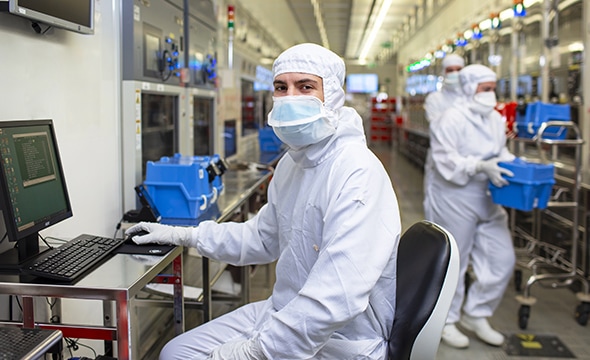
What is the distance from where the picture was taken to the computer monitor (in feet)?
4.91

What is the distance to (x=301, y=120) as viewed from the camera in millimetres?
1588

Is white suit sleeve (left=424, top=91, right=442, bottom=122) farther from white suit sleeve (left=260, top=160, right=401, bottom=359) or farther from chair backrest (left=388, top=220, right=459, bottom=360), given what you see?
white suit sleeve (left=260, top=160, right=401, bottom=359)

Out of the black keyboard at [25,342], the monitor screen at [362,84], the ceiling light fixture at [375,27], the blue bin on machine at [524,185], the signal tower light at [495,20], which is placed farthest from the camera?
the monitor screen at [362,84]

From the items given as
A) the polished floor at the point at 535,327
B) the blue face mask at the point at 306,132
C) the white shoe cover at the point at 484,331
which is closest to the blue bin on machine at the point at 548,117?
the polished floor at the point at 535,327

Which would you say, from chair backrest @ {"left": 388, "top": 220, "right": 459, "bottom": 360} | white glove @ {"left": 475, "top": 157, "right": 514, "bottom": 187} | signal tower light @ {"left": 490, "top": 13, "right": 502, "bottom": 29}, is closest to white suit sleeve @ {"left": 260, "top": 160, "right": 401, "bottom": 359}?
chair backrest @ {"left": 388, "top": 220, "right": 459, "bottom": 360}

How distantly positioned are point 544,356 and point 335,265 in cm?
216

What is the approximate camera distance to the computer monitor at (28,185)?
150 centimetres

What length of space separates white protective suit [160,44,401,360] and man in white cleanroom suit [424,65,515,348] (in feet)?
5.42

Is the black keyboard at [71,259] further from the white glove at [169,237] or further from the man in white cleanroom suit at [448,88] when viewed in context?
the man in white cleanroom suit at [448,88]

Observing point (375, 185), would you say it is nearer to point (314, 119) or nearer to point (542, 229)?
point (314, 119)

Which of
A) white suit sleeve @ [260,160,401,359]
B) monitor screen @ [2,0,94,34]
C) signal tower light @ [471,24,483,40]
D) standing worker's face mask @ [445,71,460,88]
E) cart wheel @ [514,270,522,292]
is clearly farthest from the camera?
signal tower light @ [471,24,483,40]

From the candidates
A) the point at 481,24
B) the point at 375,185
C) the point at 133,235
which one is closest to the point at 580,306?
the point at 375,185

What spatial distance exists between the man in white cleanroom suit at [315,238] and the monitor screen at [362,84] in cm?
1638

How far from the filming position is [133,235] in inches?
77.0
